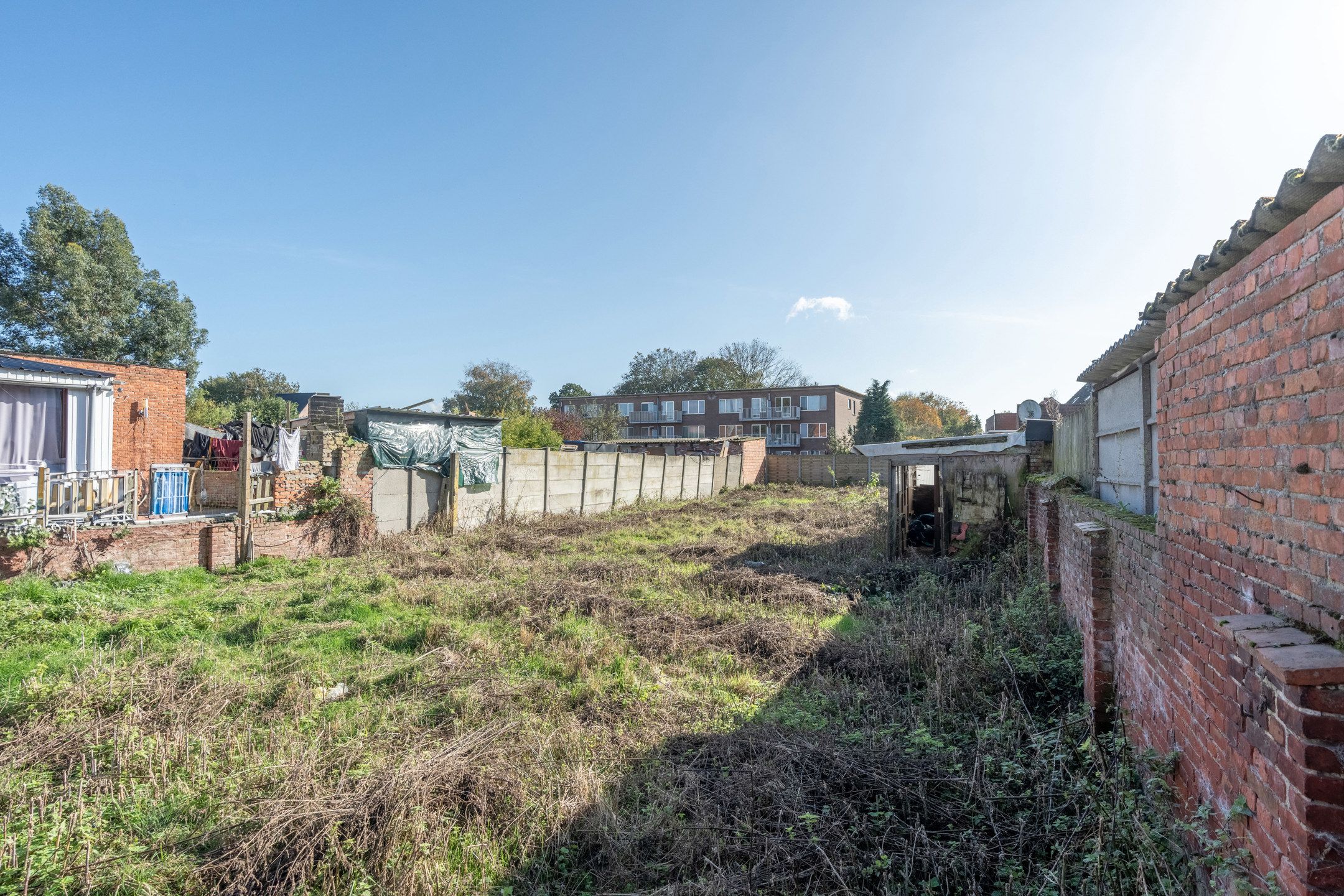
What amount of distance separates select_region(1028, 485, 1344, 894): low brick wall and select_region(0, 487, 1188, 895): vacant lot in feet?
1.30

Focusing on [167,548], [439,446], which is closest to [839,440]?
[439,446]

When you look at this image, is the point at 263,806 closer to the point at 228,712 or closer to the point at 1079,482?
the point at 228,712

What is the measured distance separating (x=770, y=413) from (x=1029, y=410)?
39.9 meters

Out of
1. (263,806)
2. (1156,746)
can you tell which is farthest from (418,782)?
(1156,746)

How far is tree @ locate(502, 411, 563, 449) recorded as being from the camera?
21.4 metres

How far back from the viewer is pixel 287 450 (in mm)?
14641

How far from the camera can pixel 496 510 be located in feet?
47.2

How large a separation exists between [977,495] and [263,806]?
963 cm

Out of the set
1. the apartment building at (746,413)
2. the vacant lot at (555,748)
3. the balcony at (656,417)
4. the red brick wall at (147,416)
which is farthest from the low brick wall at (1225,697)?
the balcony at (656,417)

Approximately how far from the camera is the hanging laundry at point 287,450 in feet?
46.4

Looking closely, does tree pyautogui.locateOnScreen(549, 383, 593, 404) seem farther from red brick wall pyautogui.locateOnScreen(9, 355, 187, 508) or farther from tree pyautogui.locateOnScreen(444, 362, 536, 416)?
red brick wall pyautogui.locateOnScreen(9, 355, 187, 508)

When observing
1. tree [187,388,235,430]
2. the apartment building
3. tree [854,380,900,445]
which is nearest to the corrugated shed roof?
tree [187,388,235,430]

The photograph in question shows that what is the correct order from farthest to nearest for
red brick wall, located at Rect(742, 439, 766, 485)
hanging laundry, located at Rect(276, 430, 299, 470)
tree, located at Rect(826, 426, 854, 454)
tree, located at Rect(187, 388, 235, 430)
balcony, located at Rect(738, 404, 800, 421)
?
balcony, located at Rect(738, 404, 800, 421) < tree, located at Rect(826, 426, 854, 454) < tree, located at Rect(187, 388, 235, 430) < red brick wall, located at Rect(742, 439, 766, 485) < hanging laundry, located at Rect(276, 430, 299, 470)

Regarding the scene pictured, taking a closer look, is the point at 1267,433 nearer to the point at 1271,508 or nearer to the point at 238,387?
the point at 1271,508
